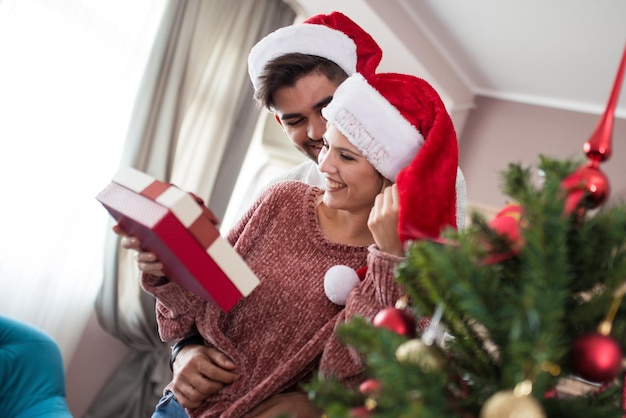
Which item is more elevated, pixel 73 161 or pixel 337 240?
pixel 337 240

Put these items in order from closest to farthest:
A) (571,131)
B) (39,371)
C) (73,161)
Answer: (39,371) < (73,161) < (571,131)

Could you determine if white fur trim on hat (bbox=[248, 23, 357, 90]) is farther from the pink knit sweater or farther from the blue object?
the blue object

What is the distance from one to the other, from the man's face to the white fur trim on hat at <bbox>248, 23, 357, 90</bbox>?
9 centimetres

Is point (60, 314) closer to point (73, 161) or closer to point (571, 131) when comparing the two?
point (73, 161)

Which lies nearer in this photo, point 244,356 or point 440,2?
point 244,356

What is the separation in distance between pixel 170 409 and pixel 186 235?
55 centimetres

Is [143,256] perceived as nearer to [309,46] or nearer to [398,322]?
[398,322]

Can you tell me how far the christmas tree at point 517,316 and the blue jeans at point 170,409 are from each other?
0.74 meters

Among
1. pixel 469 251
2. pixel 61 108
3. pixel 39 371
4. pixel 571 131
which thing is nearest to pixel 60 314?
pixel 39 371

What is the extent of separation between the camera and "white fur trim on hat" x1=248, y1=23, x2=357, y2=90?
1785 mm

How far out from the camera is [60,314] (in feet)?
10.4

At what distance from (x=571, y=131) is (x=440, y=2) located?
148 centimetres

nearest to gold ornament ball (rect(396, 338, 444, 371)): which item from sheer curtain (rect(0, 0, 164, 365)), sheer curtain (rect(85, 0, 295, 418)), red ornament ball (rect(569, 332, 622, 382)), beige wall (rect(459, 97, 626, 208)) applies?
red ornament ball (rect(569, 332, 622, 382))

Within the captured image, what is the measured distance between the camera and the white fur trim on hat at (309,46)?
1.79 metres
